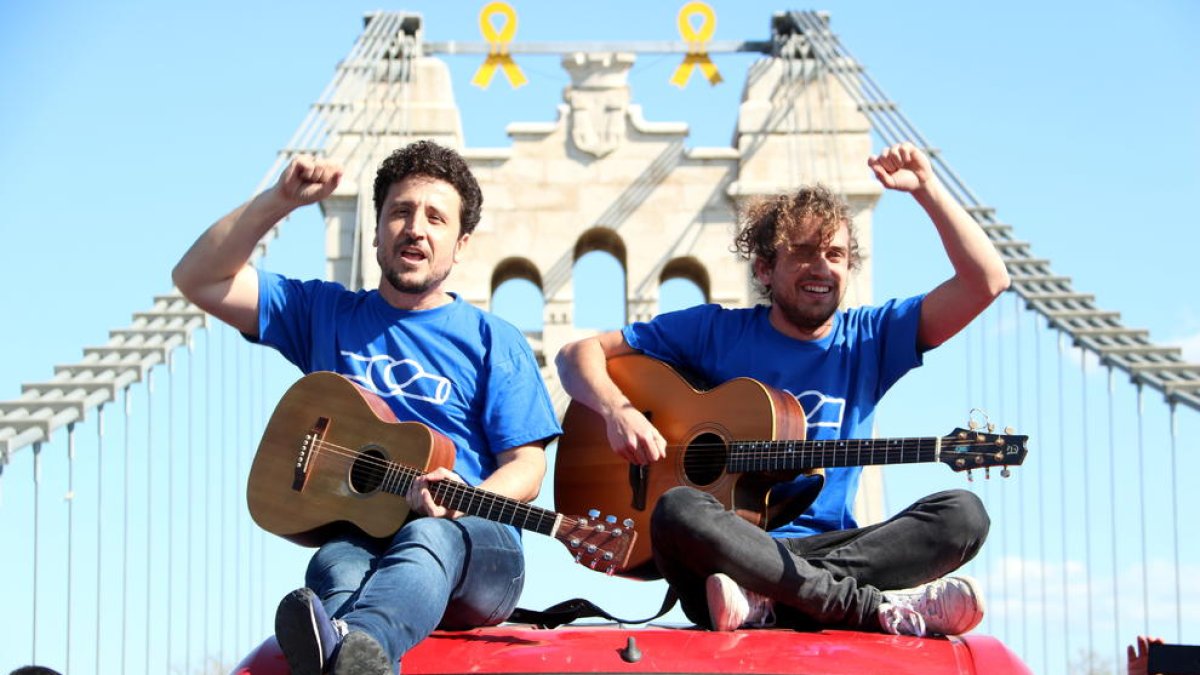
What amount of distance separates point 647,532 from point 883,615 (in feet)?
3.15

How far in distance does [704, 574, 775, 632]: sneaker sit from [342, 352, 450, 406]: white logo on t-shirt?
2.96 ft

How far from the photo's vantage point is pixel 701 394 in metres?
4.95

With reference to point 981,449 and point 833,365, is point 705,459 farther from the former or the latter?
point 981,449

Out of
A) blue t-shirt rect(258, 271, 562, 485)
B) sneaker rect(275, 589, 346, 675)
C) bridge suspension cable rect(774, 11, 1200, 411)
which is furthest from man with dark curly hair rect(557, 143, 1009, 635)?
bridge suspension cable rect(774, 11, 1200, 411)

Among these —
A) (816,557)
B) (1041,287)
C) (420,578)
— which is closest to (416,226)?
(420,578)

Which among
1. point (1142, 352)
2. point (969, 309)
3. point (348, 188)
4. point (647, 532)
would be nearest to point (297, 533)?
point (647, 532)

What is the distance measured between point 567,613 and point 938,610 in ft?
2.95

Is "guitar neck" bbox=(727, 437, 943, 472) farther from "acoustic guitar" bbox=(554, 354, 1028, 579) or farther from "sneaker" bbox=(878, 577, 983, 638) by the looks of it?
"sneaker" bbox=(878, 577, 983, 638)

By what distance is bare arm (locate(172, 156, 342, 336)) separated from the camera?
4.67 metres

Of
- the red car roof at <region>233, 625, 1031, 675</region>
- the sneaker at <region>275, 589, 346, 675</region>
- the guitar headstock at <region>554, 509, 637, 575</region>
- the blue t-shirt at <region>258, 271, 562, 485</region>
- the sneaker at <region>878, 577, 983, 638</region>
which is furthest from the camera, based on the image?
the blue t-shirt at <region>258, 271, 562, 485</region>

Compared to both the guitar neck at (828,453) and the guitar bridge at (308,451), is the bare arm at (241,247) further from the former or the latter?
the guitar neck at (828,453)

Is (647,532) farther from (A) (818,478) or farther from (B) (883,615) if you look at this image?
(B) (883,615)

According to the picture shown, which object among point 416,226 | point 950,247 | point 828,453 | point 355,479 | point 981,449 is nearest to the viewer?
point 981,449

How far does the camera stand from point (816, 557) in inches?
170
